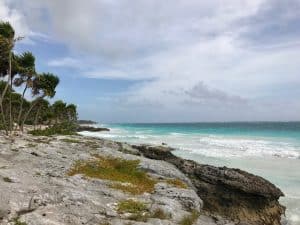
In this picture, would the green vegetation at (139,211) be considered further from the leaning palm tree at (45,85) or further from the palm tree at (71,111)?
the palm tree at (71,111)

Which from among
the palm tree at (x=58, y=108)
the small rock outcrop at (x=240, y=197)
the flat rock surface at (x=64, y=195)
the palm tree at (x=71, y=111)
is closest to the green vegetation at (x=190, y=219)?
the flat rock surface at (x=64, y=195)

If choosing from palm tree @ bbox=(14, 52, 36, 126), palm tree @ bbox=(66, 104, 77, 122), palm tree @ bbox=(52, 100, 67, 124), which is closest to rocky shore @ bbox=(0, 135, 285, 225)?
palm tree @ bbox=(14, 52, 36, 126)

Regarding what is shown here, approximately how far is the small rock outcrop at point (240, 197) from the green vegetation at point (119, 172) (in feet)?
10.5

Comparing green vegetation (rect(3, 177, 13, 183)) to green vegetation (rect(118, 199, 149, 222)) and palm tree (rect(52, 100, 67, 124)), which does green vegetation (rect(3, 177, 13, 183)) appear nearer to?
green vegetation (rect(118, 199, 149, 222))

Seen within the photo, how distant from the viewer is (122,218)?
36.2 ft

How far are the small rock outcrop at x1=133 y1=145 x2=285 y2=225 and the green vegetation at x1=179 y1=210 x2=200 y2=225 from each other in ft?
14.0

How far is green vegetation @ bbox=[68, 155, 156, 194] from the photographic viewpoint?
590 inches

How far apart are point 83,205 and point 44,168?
5.70 m

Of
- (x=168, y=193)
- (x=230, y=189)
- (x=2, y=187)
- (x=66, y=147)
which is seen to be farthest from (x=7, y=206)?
(x=66, y=147)

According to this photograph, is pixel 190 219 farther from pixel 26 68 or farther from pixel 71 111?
pixel 71 111

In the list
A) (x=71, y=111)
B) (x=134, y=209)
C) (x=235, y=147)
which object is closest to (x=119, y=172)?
(x=134, y=209)

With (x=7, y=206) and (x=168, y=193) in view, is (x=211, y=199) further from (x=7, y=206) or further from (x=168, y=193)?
(x=7, y=206)

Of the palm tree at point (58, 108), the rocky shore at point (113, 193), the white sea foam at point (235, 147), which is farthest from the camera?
the palm tree at point (58, 108)

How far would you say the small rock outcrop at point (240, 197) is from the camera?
1781 cm
